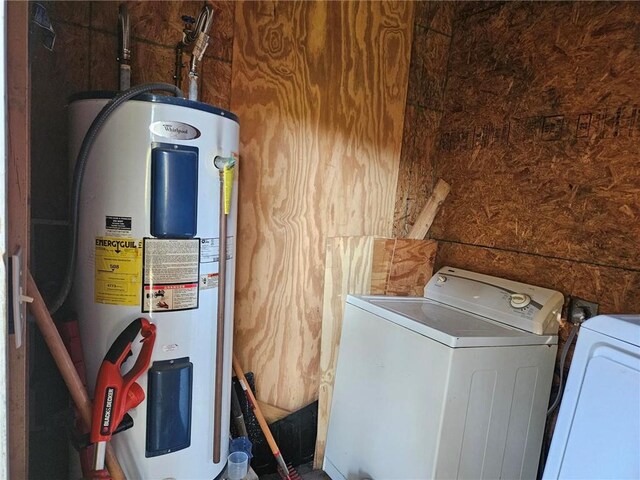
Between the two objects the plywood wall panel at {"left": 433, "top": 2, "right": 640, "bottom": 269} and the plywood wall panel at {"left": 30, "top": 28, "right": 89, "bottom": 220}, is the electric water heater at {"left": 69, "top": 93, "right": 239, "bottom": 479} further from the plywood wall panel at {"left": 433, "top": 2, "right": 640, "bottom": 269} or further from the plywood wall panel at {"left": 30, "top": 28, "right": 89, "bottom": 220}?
the plywood wall panel at {"left": 433, "top": 2, "right": 640, "bottom": 269}

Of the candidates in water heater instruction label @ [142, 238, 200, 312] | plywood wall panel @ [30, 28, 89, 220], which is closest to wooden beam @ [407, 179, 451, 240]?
water heater instruction label @ [142, 238, 200, 312]

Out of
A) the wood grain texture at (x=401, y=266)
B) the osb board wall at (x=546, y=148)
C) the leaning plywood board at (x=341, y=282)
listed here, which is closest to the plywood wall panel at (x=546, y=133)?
the osb board wall at (x=546, y=148)

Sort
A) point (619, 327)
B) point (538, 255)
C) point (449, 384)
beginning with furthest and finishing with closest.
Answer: point (538, 255) < point (449, 384) < point (619, 327)

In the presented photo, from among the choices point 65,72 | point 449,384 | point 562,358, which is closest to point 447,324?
point 449,384

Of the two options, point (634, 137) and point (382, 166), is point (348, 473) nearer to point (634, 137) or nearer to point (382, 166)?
point (382, 166)

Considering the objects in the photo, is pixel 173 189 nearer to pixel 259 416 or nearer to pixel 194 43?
pixel 194 43

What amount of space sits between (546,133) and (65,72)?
1861 millimetres

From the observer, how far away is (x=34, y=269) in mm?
1230

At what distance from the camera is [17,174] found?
0.65 meters

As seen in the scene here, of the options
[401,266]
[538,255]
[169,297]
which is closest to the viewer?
[169,297]

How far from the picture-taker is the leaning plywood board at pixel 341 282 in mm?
1842

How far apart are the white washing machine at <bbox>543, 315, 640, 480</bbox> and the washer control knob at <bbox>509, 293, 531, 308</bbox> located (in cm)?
51

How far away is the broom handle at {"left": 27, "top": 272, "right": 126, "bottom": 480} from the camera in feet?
2.84

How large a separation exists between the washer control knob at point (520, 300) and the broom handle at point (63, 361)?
1472mm
